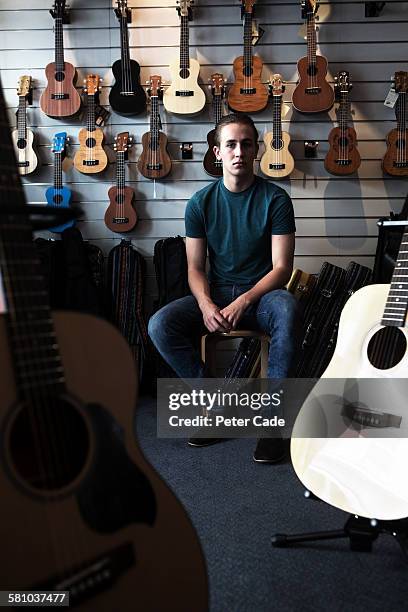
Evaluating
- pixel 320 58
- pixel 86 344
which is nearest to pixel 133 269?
pixel 320 58

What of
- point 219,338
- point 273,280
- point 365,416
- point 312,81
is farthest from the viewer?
point 312,81

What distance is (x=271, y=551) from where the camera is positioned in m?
1.59

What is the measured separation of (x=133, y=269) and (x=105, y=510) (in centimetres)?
277

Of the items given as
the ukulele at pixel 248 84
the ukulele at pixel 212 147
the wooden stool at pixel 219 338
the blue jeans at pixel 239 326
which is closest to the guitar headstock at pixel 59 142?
the ukulele at pixel 212 147

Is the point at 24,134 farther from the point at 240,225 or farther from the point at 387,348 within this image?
the point at 387,348

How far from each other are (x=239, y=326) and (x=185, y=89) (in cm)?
172

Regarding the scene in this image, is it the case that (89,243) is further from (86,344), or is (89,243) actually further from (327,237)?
(86,344)

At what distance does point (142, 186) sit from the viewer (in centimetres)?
367

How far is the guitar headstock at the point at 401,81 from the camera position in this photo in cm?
345

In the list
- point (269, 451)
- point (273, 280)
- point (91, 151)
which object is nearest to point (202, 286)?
point (273, 280)

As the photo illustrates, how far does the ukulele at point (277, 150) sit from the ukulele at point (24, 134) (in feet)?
4.84

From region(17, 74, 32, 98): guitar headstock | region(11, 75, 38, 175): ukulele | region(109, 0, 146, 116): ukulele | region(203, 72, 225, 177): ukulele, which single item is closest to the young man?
region(203, 72, 225, 177): ukulele

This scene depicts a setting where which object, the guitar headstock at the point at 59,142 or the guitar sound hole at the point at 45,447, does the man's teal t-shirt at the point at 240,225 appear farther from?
the guitar sound hole at the point at 45,447

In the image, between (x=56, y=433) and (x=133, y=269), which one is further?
(x=133, y=269)
